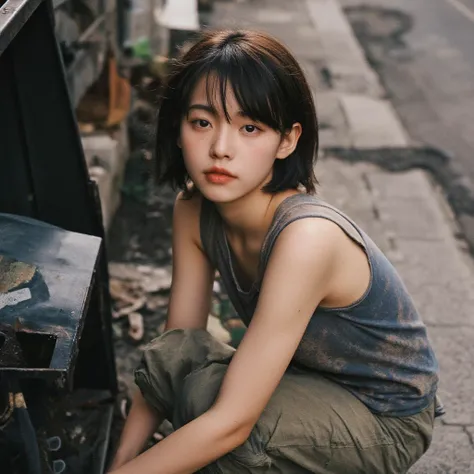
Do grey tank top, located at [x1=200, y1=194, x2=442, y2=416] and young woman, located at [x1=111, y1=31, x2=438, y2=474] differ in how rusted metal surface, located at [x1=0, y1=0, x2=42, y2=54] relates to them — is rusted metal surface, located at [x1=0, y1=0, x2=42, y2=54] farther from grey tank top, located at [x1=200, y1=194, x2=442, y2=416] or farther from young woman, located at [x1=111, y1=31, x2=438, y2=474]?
grey tank top, located at [x1=200, y1=194, x2=442, y2=416]

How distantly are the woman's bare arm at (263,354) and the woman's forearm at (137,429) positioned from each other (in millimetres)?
300

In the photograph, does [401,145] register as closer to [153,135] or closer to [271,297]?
[153,135]

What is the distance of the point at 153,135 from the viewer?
7.73 feet

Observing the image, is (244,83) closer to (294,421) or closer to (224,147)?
(224,147)

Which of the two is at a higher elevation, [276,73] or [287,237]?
[276,73]

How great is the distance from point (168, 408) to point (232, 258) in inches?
19.4

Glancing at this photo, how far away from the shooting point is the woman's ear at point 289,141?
207cm

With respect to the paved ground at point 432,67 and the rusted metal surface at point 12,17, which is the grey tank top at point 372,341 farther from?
the paved ground at point 432,67

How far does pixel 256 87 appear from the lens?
191 centimetres

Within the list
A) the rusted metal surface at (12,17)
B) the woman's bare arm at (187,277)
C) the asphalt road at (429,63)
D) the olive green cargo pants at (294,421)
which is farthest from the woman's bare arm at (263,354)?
the asphalt road at (429,63)

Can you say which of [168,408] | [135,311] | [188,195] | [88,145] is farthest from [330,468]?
[88,145]

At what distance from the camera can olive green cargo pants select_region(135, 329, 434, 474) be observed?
2035 millimetres

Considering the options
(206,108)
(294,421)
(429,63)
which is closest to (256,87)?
(206,108)

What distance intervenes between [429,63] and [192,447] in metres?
7.80
